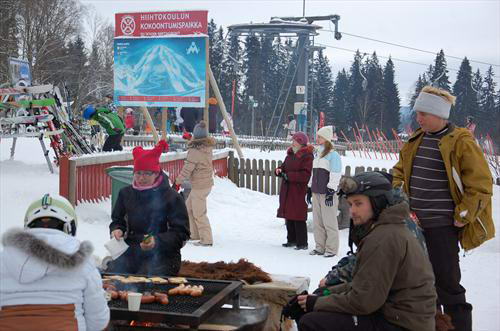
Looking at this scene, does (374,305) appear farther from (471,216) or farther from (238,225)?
(238,225)

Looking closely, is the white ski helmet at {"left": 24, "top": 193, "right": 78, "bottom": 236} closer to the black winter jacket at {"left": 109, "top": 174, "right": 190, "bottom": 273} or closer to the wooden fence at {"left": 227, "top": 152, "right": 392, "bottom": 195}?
the black winter jacket at {"left": 109, "top": 174, "right": 190, "bottom": 273}

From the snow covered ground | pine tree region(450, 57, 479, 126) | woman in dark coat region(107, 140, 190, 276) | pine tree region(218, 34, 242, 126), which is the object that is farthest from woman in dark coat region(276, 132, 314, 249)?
pine tree region(218, 34, 242, 126)

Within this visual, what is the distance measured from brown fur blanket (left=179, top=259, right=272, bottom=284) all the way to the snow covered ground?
58.4 inches

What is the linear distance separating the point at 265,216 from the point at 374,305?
359 inches

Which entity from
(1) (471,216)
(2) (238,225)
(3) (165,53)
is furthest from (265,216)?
(1) (471,216)

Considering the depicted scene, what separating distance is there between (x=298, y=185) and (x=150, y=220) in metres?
4.68

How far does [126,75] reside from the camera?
14.4 meters

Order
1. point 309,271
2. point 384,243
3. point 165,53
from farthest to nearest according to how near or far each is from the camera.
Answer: point 165,53 → point 309,271 → point 384,243

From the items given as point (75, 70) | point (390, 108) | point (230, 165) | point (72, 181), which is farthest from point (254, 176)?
point (390, 108)

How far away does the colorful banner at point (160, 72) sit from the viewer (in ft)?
45.3

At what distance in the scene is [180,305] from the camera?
396 cm

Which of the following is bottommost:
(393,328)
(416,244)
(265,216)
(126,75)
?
(265,216)

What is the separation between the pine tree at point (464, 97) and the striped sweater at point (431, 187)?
179 feet

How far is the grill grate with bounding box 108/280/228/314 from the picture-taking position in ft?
12.7
